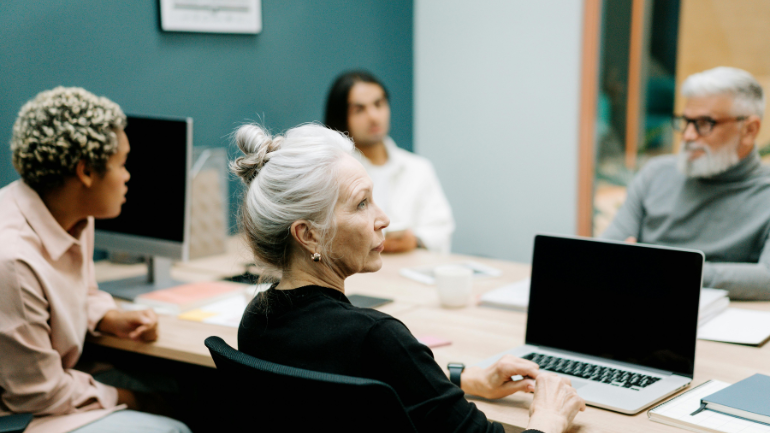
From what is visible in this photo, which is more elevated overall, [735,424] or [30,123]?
[30,123]

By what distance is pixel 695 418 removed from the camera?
1.23 m

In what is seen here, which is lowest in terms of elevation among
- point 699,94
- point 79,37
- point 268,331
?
point 268,331

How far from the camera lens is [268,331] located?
1.18 metres

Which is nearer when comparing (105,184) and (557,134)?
(105,184)

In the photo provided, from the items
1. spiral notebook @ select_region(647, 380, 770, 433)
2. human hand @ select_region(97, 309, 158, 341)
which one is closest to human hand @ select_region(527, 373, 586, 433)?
spiral notebook @ select_region(647, 380, 770, 433)

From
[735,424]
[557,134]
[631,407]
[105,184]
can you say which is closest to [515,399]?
[631,407]

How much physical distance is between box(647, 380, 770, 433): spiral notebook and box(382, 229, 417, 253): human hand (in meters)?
1.43

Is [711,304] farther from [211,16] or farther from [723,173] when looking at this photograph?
[211,16]

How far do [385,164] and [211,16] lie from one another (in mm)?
1010

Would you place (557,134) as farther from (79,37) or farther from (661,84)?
(79,37)

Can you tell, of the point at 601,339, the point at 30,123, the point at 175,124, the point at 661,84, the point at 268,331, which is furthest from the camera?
the point at 661,84

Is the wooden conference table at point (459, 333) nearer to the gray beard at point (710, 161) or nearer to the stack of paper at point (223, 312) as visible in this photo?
the stack of paper at point (223, 312)

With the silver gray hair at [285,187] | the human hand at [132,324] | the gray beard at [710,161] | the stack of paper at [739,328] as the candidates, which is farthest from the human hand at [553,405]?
the gray beard at [710,161]

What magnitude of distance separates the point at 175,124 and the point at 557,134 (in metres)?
2.18
